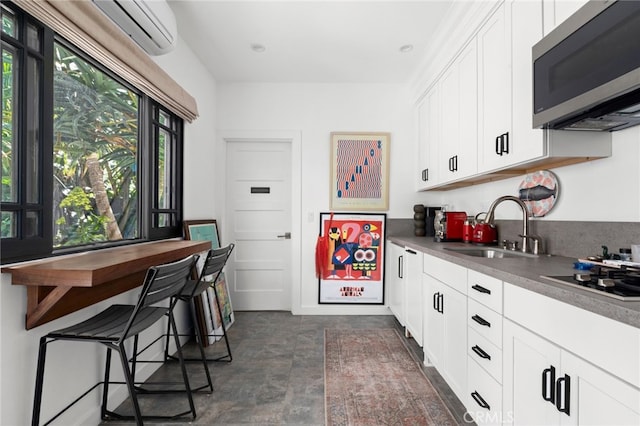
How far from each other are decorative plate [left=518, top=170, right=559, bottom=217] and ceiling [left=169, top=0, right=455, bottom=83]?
1.40m

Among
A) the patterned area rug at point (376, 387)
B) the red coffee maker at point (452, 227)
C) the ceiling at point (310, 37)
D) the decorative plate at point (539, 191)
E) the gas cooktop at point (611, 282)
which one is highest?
the ceiling at point (310, 37)

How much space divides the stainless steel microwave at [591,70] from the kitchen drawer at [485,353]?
105 cm

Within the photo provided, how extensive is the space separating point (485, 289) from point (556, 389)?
1.67 feet

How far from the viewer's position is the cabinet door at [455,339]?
5.74 ft

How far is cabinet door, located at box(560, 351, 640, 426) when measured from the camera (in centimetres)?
80

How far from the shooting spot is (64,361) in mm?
1549

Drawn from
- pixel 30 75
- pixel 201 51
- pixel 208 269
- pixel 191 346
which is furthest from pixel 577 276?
pixel 201 51

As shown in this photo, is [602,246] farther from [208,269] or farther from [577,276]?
[208,269]

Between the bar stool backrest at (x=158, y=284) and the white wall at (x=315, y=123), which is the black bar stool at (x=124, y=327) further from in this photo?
the white wall at (x=315, y=123)

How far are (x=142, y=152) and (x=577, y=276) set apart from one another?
2.63 meters

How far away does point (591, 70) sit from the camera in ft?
3.92

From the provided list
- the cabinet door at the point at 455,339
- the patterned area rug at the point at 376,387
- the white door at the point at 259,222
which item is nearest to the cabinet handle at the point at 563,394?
the cabinet door at the point at 455,339

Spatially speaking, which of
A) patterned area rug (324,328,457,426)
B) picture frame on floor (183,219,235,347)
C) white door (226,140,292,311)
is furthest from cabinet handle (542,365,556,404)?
white door (226,140,292,311)

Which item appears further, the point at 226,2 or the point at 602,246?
the point at 226,2
